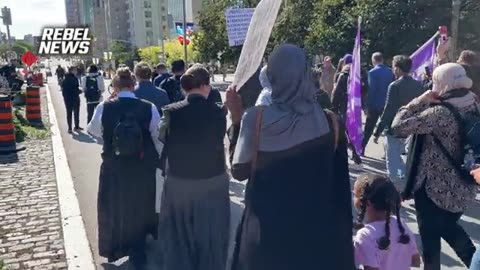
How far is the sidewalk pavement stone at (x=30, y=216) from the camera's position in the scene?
5.51 meters

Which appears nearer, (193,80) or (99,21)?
(193,80)

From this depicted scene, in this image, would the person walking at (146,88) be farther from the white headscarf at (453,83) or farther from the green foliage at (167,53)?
the green foliage at (167,53)

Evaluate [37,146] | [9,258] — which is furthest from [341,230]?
[37,146]

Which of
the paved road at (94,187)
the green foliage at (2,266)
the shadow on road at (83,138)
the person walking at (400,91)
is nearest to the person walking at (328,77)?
the paved road at (94,187)

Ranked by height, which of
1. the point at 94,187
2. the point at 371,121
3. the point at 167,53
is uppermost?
the point at 371,121

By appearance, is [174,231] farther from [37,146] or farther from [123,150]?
[37,146]

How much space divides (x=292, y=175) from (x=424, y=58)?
6971 millimetres

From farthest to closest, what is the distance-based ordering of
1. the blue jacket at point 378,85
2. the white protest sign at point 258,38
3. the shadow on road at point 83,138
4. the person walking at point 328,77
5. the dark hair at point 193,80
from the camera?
the shadow on road at point 83,138 → the person walking at point 328,77 → the blue jacket at point 378,85 → the dark hair at point 193,80 → the white protest sign at point 258,38

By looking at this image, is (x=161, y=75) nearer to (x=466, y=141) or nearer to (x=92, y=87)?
(x=92, y=87)

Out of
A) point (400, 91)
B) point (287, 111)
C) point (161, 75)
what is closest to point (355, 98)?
point (400, 91)

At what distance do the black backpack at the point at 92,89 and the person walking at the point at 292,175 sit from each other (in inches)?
449

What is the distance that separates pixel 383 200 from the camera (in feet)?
10.4

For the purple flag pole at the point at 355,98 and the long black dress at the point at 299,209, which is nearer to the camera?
the long black dress at the point at 299,209

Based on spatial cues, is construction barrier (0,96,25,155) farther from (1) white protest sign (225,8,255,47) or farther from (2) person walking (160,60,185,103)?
Answer: (1) white protest sign (225,8,255,47)
